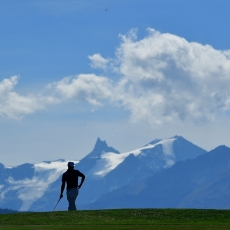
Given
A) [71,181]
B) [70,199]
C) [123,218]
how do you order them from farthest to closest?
[70,199] → [71,181] → [123,218]

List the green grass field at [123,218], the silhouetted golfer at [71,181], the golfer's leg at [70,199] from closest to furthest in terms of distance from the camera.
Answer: the green grass field at [123,218]
the silhouetted golfer at [71,181]
the golfer's leg at [70,199]

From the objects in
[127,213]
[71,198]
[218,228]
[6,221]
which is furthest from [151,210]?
[218,228]

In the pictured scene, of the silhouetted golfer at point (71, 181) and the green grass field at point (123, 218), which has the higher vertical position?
the silhouetted golfer at point (71, 181)

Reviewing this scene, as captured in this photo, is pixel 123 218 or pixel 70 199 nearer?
pixel 123 218

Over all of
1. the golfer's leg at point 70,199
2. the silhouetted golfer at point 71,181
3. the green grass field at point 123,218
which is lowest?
the green grass field at point 123,218

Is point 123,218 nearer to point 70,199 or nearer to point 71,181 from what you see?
point 71,181

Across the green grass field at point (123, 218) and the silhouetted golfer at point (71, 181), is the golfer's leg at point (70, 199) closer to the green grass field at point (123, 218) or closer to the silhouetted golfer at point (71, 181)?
the silhouetted golfer at point (71, 181)

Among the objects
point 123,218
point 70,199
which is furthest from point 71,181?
point 123,218

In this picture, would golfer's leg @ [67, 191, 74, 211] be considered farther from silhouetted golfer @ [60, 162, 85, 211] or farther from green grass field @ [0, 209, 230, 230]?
green grass field @ [0, 209, 230, 230]

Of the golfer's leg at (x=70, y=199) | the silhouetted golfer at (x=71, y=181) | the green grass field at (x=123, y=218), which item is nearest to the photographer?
the green grass field at (x=123, y=218)

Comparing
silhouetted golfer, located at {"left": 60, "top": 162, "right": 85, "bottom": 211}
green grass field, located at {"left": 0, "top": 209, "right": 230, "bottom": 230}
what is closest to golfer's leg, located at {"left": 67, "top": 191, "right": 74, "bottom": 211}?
silhouetted golfer, located at {"left": 60, "top": 162, "right": 85, "bottom": 211}

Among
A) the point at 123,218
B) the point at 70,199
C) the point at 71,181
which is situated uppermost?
the point at 71,181

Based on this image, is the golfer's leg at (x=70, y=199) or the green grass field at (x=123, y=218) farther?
the golfer's leg at (x=70, y=199)

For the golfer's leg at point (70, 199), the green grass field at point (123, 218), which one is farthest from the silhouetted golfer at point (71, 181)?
the green grass field at point (123, 218)
